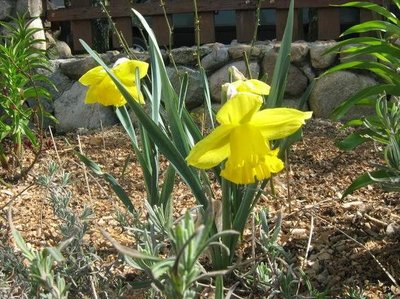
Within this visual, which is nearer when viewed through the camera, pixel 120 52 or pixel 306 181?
pixel 306 181

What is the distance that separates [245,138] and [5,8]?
4.13m

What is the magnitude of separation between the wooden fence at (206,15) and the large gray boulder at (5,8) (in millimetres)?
311

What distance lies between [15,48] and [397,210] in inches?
87.3

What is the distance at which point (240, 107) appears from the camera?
1.26 meters

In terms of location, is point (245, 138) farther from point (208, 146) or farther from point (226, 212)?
point (226, 212)

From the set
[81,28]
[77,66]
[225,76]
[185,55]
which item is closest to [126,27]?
[81,28]

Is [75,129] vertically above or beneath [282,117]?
beneath

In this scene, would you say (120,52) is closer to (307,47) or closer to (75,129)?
(75,129)

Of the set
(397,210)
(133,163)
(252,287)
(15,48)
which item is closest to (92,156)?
(133,163)

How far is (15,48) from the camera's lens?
3.78m

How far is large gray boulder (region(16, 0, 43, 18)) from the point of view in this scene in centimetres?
509

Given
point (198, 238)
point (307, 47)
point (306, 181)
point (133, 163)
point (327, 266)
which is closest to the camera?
point (198, 238)

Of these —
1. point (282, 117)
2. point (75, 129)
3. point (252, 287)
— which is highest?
point (282, 117)

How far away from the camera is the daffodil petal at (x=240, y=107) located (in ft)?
4.13
